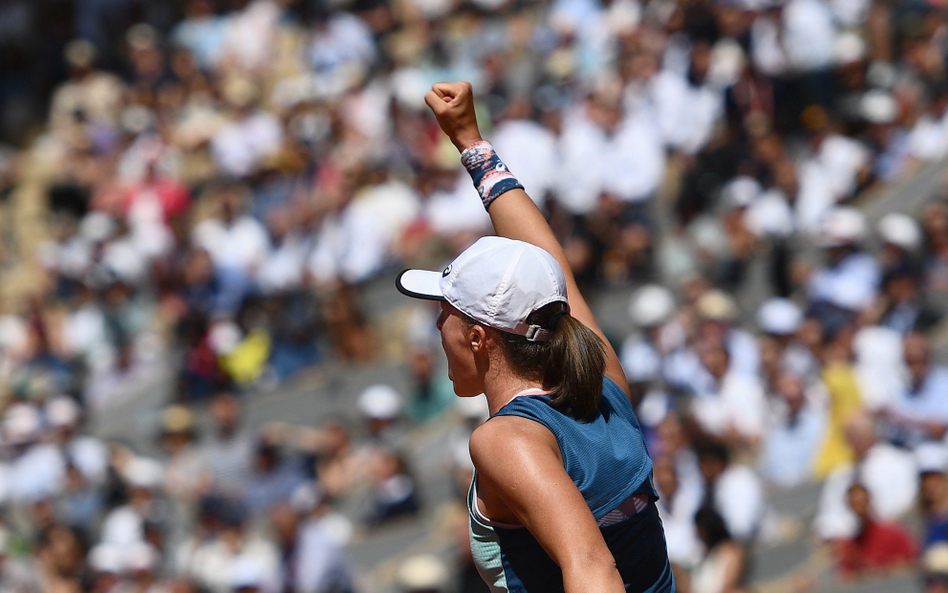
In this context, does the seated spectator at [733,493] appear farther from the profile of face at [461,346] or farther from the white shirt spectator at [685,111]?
the profile of face at [461,346]

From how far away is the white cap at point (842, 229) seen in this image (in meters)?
7.59

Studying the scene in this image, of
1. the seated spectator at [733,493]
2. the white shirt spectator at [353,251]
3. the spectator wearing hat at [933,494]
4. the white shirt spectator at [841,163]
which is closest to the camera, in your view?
the spectator wearing hat at [933,494]

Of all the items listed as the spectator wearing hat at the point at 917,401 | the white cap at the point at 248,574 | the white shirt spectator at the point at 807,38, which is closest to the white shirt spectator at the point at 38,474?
the white cap at the point at 248,574

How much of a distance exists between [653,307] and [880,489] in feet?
7.63

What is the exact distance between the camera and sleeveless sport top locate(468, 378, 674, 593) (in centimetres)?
196

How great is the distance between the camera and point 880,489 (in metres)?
5.90

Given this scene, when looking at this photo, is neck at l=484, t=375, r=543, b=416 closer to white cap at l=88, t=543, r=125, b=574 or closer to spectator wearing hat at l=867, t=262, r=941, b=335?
spectator wearing hat at l=867, t=262, r=941, b=335

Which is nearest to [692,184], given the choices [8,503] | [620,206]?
[620,206]

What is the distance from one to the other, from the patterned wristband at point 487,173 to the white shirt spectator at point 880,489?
402cm

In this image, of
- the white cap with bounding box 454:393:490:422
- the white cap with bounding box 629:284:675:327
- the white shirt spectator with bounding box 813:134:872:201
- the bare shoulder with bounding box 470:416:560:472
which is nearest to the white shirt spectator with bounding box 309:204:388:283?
the white cap with bounding box 454:393:490:422

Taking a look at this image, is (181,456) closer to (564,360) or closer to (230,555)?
(230,555)

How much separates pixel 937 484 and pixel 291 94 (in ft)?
28.6

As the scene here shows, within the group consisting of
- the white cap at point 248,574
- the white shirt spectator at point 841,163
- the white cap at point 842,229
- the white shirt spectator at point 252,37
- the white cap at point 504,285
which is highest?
the white cap at point 504,285

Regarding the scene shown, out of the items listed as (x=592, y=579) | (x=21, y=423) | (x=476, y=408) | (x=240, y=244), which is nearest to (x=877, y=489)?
(x=476, y=408)
